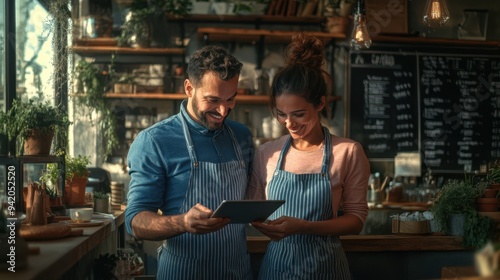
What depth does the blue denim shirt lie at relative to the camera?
258 cm

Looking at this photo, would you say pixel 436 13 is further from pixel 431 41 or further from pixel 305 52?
pixel 431 41

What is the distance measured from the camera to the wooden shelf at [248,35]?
675cm

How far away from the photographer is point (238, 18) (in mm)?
7012

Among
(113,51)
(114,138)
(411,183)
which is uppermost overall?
(113,51)

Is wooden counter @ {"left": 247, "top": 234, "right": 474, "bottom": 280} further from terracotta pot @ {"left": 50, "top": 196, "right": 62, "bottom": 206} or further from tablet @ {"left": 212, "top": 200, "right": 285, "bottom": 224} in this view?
tablet @ {"left": 212, "top": 200, "right": 285, "bottom": 224}

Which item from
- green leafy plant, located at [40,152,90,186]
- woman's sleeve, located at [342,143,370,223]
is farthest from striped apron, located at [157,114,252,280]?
green leafy plant, located at [40,152,90,186]

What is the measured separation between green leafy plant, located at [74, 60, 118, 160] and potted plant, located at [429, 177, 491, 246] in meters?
3.80

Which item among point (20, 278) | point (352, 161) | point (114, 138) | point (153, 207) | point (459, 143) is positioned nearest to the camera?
point (20, 278)

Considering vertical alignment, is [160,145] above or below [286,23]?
below

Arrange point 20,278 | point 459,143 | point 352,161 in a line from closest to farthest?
point 20,278 → point 352,161 → point 459,143

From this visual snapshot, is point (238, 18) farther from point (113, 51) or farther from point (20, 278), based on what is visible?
point (20, 278)

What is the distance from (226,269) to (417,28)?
5.25 m

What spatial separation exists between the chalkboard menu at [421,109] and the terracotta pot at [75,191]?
11.9ft

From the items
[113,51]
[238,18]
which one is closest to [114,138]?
[113,51]
